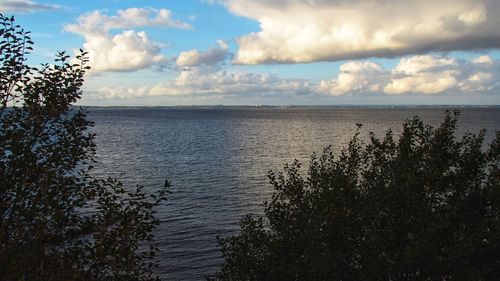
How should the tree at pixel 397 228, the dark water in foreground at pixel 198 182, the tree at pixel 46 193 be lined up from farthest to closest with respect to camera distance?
the dark water in foreground at pixel 198 182, the tree at pixel 397 228, the tree at pixel 46 193

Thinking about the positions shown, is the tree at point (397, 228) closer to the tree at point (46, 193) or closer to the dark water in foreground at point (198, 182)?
the tree at point (46, 193)

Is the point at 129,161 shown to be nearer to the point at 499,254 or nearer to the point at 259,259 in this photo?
the point at 259,259

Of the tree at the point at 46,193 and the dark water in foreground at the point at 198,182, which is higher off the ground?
the tree at the point at 46,193

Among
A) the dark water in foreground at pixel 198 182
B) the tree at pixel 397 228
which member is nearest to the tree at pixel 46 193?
the tree at pixel 397 228

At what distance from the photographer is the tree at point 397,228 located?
18344 mm

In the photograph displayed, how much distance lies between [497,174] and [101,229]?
17486 mm

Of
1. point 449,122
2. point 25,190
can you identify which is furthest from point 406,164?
point 25,190

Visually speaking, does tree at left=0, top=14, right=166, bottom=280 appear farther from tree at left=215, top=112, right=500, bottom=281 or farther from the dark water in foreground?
the dark water in foreground

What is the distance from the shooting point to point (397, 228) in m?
20.0

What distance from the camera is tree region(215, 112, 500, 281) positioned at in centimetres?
1834

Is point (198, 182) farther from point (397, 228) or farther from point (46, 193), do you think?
point (46, 193)

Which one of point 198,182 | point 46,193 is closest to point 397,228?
point 46,193

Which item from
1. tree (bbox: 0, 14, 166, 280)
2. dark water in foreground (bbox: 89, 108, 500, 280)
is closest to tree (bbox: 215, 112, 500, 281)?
tree (bbox: 0, 14, 166, 280)

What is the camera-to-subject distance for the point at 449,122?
2327 centimetres
